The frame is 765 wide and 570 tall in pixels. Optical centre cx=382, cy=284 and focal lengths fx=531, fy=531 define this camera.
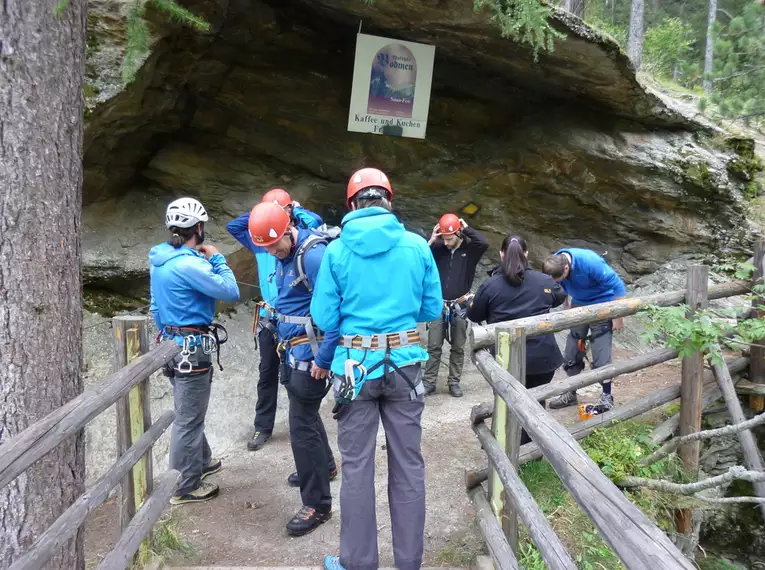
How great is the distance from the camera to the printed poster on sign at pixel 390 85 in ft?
21.5

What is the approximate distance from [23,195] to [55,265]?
0.36 metres

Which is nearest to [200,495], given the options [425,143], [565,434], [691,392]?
[565,434]

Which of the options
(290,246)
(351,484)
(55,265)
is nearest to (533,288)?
(290,246)

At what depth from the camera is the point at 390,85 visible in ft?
22.4

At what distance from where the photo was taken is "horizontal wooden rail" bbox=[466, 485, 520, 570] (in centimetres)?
300

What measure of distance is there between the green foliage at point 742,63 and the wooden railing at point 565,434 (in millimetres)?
1914

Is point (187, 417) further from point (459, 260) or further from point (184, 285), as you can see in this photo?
point (459, 260)

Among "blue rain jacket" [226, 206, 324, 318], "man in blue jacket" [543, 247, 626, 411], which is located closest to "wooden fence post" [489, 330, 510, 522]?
"blue rain jacket" [226, 206, 324, 318]

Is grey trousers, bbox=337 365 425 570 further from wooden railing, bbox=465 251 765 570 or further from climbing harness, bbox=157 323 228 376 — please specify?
climbing harness, bbox=157 323 228 376

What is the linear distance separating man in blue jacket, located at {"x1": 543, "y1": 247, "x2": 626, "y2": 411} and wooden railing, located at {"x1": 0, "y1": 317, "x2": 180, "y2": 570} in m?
3.80

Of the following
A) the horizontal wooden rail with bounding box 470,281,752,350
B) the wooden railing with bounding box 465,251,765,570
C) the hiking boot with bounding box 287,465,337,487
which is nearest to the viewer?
the wooden railing with bounding box 465,251,765,570

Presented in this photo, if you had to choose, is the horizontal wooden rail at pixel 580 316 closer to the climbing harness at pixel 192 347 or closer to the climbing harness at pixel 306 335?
the climbing harness at pixel 306 335

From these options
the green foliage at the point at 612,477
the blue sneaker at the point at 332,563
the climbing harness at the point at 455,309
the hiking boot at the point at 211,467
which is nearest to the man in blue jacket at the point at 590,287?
the green foliage at the point at 612,477

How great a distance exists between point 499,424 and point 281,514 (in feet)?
6.66
